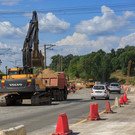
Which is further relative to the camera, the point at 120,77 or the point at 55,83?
the point at 120,77

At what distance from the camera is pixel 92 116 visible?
50.5ft

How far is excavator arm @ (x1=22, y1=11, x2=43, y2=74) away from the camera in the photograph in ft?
92.6

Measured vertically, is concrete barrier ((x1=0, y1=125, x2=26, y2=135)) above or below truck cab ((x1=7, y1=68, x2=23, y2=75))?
Answer: below

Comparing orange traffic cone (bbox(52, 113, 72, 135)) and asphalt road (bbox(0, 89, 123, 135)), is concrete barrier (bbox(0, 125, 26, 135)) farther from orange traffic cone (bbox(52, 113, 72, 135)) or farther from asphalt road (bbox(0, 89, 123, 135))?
asphalt road (bbox(0, 89, 123, 135))

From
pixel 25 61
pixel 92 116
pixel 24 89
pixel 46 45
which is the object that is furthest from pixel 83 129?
pixel 46 45

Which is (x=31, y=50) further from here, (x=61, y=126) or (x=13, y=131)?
(x=13, y=131)

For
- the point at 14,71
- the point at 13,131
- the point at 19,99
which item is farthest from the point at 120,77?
the point at 13,131

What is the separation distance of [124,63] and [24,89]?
532 feet

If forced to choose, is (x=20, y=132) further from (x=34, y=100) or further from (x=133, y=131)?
(x=34, y=100)

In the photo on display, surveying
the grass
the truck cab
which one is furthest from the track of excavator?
the grass

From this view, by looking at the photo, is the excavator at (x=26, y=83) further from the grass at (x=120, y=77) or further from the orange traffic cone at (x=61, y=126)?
the grass at (x=120, y=77)

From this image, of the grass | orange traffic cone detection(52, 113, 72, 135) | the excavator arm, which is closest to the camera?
orange traffic cone detection(52, 113, 72, 135)

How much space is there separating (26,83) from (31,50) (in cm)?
485

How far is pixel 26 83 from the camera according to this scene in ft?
85.8
